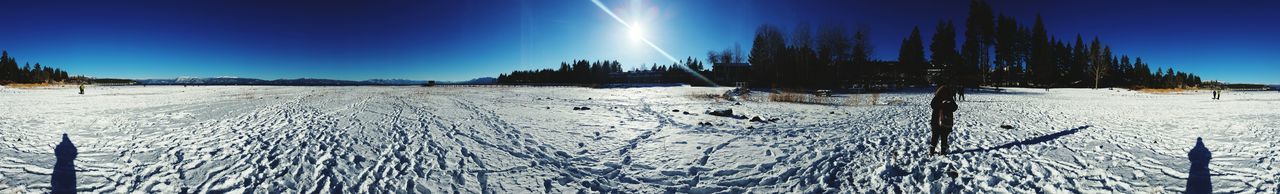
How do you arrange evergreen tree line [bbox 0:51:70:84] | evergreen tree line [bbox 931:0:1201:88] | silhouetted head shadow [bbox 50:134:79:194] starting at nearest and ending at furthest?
silhouetted head shadow [bbox 50:134:79:194] → evergreen tree line [bbox 931:0:1201:88] → evergreen tree line [bbox 0:51:70:84]

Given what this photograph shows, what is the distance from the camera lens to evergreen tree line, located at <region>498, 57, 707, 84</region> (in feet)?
274

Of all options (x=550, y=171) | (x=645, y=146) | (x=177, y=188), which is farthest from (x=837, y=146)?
(x=177, y=188)

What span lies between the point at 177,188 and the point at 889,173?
8859mm

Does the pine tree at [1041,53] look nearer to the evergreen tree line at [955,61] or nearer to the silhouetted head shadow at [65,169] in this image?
the evergreen tree line at [955,61]

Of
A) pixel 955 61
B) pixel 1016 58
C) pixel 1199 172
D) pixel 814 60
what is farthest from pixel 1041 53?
pixel 1199 172

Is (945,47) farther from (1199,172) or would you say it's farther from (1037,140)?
(1199,172)

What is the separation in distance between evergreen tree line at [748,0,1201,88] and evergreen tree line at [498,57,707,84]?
772 inches

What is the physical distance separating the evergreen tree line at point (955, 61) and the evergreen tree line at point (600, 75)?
772 inches

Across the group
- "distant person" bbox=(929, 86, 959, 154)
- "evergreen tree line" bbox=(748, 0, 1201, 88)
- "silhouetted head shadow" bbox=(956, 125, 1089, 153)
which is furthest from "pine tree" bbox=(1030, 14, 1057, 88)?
"distant person" bbox=(929, 86, 959, 154)

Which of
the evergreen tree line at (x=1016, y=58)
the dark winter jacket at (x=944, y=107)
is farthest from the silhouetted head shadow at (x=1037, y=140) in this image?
the evergreen tree line at (x=1016, y=58)

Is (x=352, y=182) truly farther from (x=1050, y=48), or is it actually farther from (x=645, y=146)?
(x=1050, y=48)

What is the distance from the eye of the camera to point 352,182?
20.4 ft

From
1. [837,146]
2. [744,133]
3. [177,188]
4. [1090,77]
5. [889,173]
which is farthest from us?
[1090,77]

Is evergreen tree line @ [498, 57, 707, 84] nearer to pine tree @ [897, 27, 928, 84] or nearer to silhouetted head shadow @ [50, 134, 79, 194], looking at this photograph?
pine tree @ [897, 27, 928, 84]
